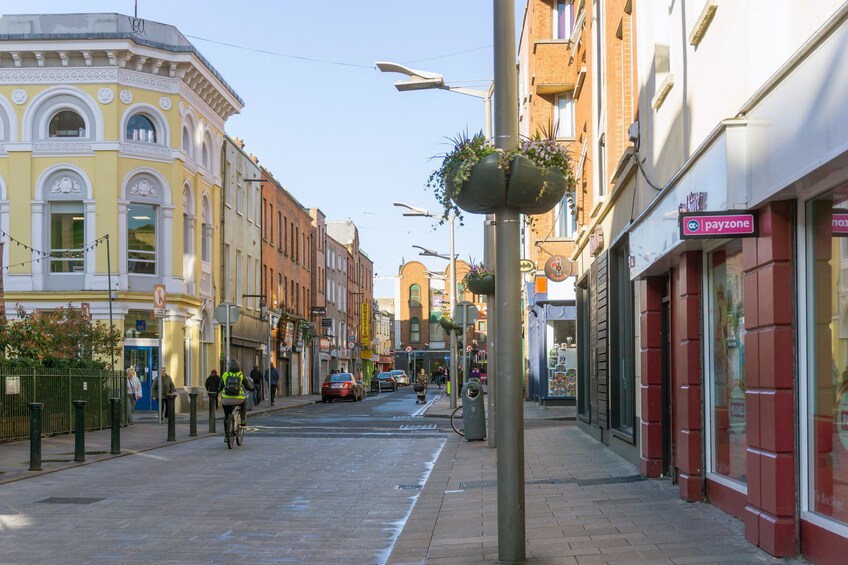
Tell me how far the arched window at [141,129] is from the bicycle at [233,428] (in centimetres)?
1967

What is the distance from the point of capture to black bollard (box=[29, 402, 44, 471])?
15.0 meters

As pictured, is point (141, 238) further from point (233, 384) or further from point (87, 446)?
point (233, 384)

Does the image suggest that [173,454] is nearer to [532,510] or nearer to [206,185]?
[532,510]

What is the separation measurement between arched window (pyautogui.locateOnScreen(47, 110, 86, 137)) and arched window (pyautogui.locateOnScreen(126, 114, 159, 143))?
1540 millimetres

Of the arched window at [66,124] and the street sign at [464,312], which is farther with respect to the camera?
the arched window at [66,124]

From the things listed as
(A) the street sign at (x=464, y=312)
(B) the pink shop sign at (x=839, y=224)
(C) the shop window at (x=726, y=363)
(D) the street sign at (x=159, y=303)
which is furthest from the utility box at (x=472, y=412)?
(B) the pink shop sign at (x=839, y=224)

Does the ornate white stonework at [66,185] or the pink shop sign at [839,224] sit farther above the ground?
the ornate white stonework at [66,185]

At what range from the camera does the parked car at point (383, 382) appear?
71875mm

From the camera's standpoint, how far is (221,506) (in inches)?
460

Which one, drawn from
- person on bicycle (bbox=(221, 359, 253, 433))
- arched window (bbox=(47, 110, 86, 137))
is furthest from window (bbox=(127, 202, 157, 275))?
person on bicycle (bbox=(221, 359, 253, 433))

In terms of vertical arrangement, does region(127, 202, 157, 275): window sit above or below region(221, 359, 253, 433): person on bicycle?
above

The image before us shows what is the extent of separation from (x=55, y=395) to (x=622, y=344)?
12.3 meters

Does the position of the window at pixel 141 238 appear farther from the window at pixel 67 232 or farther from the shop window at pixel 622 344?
the shop window at pixel 622 344

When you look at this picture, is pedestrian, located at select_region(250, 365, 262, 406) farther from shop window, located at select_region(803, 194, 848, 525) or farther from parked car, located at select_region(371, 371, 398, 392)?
shop window, located at select_region(803, 194, 848, 525)
